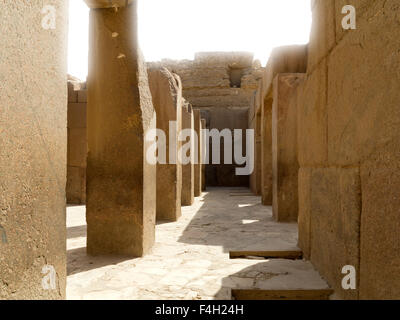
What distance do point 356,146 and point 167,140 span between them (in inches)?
155

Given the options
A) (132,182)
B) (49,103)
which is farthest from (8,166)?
(132,182)

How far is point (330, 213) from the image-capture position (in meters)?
2.68

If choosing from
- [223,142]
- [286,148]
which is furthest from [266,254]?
[223,142]

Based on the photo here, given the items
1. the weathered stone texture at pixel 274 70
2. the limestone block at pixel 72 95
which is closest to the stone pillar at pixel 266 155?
the weathered stone texture at pixel 274 70

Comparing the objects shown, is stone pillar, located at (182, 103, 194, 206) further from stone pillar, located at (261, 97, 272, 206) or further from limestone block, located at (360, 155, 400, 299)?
limestone block, located at (360, 155, 400, 299)

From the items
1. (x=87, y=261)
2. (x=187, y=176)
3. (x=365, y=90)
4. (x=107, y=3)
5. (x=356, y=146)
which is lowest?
(x=87, y=261)

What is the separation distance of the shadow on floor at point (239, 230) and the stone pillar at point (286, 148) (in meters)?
0.34

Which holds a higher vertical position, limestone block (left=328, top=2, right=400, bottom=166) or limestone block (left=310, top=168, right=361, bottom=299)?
limestone block (left=328, top=2, right=400, bottom=166)

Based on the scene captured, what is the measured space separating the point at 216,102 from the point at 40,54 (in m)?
14.5

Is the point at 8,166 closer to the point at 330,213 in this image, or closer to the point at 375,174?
the point at 375,174

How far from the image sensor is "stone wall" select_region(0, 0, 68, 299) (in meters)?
1.47

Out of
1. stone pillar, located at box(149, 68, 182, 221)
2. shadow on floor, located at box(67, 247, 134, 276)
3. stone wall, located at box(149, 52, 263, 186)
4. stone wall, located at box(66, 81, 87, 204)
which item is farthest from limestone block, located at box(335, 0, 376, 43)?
stone wall, located at box(149, 52, 263, 186)

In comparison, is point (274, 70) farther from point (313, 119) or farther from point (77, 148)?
point (77, 148)

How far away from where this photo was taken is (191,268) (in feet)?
10.3
